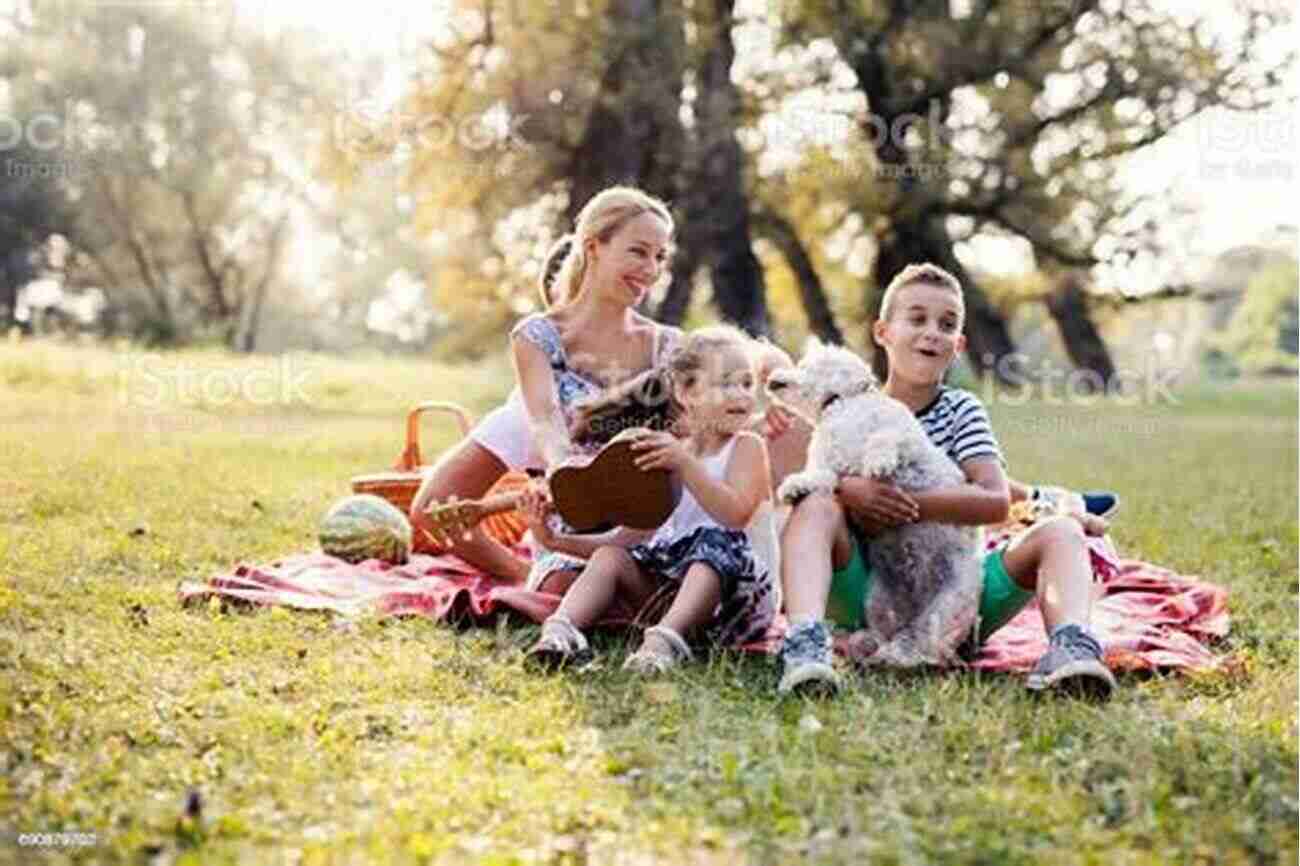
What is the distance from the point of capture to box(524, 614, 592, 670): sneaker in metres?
3.50

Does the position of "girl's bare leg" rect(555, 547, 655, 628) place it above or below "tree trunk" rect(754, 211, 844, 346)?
below

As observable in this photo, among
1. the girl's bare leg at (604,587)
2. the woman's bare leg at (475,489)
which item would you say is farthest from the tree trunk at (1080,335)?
the girl's bare leg at (604,587)

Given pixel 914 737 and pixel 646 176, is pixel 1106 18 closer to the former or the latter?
pixel 646 176

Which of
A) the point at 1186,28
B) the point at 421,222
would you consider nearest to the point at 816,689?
the point at 421,222

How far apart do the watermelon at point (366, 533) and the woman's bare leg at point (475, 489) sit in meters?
0.27

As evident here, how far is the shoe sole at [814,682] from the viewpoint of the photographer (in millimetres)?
3184

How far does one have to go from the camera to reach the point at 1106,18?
1842cm

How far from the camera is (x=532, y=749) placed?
9.14 feet

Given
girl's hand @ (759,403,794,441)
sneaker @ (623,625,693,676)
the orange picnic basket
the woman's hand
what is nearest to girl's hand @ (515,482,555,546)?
the woman's hand

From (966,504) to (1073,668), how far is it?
458 millimetres

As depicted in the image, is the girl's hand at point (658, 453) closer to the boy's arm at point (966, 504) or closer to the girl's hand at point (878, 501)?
the girl's hand at point (878, 501)

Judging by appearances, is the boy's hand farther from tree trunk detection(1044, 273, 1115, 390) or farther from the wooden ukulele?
tree trunk detection(1044, 273, 1115, 390)

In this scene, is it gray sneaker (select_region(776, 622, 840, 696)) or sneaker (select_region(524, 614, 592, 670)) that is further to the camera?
sneaker (select_region(524, 614, 592, 670))

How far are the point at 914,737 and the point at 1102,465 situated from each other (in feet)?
26.0
